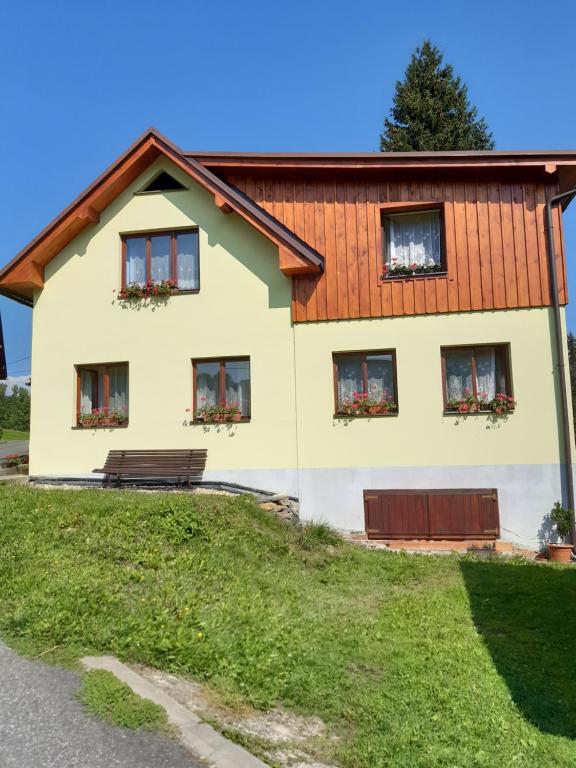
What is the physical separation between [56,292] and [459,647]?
1200cm

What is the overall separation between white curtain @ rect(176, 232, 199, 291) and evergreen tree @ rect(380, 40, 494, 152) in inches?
548

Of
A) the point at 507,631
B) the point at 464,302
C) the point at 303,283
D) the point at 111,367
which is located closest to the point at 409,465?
the point at 464,302

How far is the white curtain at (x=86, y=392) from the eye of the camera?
13.7m

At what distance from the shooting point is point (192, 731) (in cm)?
365

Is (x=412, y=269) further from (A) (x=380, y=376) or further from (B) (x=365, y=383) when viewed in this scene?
(B) (x=365, y=383)

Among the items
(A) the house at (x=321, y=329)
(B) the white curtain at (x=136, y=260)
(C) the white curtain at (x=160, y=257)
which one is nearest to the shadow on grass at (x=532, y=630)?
(A) the house at (x=321, y=329)

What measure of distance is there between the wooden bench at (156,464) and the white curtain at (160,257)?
13.2ft

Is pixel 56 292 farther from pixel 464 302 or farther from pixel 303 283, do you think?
pixel 464 302

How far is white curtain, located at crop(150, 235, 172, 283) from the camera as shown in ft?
44.1

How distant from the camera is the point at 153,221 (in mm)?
13453

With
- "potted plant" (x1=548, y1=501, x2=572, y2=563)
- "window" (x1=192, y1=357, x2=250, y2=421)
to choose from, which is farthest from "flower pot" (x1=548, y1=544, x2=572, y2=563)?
"window" (x1=192, y1=357, x2=250, y2=421)

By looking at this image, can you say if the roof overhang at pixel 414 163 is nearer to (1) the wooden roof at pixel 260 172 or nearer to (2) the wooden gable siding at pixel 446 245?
(1) the wooden roof at pixel 260 172

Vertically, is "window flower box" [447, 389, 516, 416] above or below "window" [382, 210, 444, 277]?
below

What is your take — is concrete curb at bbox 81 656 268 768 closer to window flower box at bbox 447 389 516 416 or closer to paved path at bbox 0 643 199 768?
paved path at bbox 0 643 199 768
